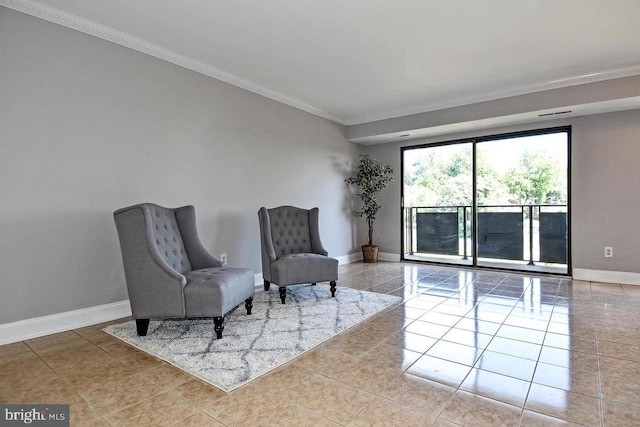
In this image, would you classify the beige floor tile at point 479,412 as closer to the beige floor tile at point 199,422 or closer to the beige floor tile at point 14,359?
the beige floor tile at point 199,422

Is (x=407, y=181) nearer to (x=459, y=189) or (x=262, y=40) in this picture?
(x=459, y=189)

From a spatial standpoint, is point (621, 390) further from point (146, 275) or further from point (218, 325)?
point (146, 275)

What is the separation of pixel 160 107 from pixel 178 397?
2.80 metres

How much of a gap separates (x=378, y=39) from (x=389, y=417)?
3.10 meters

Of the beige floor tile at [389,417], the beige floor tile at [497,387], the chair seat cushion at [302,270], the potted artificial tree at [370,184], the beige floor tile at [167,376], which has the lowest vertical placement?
the beige floor tile at [497,387]

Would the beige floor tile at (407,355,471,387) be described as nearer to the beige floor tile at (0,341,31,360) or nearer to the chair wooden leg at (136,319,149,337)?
the chair wooden leg at (136,319,149,337)

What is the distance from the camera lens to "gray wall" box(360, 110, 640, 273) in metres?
4.36

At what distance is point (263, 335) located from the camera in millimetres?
2648

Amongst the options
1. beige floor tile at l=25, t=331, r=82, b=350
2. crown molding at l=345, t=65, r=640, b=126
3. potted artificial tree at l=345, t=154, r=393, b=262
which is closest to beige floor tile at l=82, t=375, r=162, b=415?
beige floor tile at l=25, t=331, r=82, b=350

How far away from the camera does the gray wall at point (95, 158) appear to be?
2.57 meters

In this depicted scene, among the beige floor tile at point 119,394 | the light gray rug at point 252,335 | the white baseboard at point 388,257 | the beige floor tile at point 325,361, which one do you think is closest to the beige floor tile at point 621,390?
the beige floor tile at point 325,361

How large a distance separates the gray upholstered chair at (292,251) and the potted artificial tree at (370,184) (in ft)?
6.35

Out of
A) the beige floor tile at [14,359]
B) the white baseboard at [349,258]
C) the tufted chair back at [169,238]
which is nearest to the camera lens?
the beige floor tile at [14,359]

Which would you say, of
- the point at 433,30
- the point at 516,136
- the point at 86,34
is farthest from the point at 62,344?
the point at 516,136
